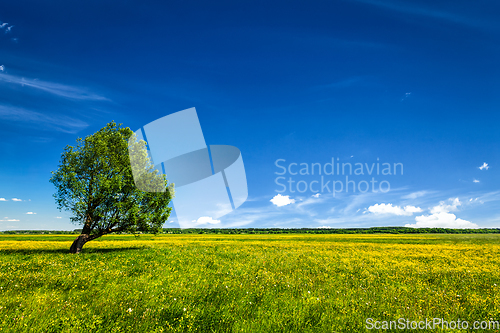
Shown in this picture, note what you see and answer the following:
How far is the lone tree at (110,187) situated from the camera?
22.6 metres

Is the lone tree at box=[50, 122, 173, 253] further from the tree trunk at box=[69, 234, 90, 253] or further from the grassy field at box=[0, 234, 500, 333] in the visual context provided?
the grassy field at box=[0, 234, 500, 333]

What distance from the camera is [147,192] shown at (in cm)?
2548

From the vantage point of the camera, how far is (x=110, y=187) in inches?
888

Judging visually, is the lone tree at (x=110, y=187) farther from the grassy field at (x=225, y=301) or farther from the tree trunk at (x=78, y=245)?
the grassy field at (x=225, y=301)

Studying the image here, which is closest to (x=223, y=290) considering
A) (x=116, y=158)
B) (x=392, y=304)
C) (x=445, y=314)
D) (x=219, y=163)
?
(x=392, y=304)

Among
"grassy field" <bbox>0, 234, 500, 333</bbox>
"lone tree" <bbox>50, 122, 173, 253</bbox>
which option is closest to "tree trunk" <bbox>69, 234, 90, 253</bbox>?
"lone tree" <bbox>50, 122, 173, 253</bbox>

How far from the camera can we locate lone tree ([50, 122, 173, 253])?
22.6 meters

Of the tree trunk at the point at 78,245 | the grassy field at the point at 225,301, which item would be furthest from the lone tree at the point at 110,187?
the grassy field at the point at 225,301

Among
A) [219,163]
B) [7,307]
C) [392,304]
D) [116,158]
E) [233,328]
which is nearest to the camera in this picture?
[233,328]

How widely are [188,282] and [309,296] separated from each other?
196 inches

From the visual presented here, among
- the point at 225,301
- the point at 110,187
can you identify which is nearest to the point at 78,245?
the point at 110,187

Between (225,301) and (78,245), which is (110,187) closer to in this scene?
(78,245)

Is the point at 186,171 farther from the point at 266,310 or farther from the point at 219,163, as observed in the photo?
the point at 266,310

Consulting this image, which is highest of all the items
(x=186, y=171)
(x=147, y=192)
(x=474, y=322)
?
(x=186, y=171)
